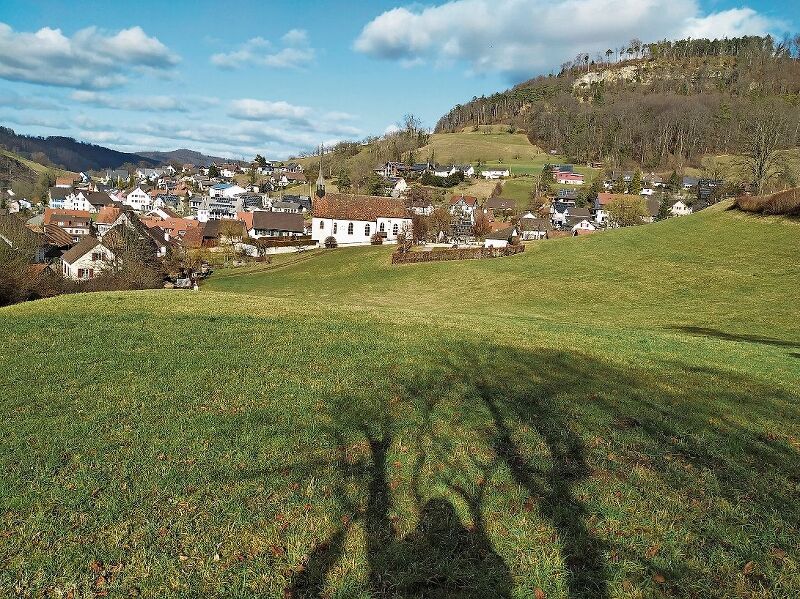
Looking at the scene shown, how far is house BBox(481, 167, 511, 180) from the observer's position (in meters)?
139

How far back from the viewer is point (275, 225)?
3605 inches

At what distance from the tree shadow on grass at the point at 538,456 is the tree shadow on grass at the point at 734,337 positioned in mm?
7406

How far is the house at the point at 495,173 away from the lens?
455 ft

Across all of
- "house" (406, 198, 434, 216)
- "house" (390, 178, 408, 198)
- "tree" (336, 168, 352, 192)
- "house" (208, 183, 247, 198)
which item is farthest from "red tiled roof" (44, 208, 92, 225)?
"house" (406, 198, 434, 216)

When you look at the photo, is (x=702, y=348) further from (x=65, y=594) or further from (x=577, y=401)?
(x=65, y=594)

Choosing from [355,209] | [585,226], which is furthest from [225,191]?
[585,226]

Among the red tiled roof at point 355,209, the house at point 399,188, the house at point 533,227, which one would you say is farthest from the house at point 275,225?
the house at point 533,227

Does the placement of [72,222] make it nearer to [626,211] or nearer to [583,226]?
[583,226]

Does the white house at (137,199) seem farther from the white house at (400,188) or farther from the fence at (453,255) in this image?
the fence at (453,255)

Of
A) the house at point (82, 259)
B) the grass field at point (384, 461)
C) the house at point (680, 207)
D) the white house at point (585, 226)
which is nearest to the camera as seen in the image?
the grass field at point (384, 461)

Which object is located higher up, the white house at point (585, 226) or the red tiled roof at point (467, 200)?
the red tiled roof at point (467, 200)

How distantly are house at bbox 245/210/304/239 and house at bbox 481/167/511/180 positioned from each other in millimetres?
66649

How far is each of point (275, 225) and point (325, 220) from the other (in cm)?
2598

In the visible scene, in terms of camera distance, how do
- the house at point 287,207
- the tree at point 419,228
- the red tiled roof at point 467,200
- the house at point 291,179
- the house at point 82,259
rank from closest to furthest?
the house at point 82,259 < the tree at point 419,228 < the red tiled roof at point 467,200 < the house at point 287,207 < the house at point 291,179
